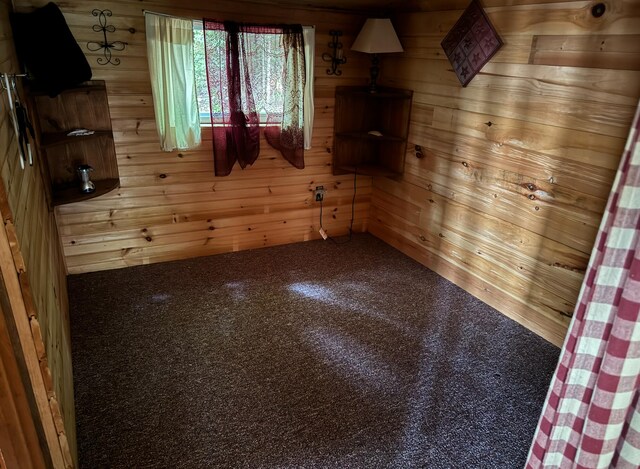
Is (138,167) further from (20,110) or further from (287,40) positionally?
(287,40)

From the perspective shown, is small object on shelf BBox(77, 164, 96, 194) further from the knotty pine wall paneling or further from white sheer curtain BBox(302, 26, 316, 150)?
white sheer curtain BBox(302, 26, 316, 150)

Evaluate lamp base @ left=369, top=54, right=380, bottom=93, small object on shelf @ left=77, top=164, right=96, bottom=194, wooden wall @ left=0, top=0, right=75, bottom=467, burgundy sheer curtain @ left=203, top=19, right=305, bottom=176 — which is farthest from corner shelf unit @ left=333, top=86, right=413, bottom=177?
wooden wall @ left=0, top=0, right=75, bottom=467

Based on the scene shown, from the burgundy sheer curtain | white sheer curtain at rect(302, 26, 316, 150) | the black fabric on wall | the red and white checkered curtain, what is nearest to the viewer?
the red and white checkered curtain

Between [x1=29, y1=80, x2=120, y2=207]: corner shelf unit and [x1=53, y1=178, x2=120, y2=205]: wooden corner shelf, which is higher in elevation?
[x1=29, y1=80, x2=120, y2=207]: corner shelf unit

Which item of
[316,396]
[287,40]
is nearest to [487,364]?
[316,396]

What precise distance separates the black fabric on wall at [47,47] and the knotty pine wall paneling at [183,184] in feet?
0.52

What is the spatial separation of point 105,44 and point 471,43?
220cm

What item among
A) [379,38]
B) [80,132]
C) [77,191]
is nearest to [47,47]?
[80,132]

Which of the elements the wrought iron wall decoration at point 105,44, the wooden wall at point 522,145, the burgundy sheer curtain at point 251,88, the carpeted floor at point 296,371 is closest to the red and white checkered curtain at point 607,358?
the carpeted floor at point 296,371

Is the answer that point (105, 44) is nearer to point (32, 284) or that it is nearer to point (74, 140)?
point (74, 140)

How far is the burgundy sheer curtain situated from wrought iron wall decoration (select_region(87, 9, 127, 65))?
0.53 metres

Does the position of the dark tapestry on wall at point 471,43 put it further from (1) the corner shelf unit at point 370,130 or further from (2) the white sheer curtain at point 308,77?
(2) the white sheer curtain at point 308,77

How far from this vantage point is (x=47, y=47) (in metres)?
2.27

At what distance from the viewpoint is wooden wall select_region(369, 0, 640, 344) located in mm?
1979
